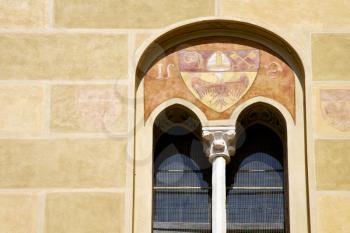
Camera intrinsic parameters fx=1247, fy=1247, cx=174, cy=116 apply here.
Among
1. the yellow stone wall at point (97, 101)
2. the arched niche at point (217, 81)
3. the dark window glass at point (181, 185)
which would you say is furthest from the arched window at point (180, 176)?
the yellow stone wall at point (97, 101)

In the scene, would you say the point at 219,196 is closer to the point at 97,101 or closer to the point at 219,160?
the point at 219,160

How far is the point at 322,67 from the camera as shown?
1103 centimetres

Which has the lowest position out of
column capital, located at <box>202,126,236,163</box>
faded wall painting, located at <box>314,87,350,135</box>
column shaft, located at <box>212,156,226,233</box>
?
column shaft, located at <box>212,156,226,233</box>

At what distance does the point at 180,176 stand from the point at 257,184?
68 centimetres

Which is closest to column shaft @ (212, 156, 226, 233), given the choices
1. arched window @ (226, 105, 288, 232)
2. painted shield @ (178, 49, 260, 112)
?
arched window @ (226, 105, 288, 232)

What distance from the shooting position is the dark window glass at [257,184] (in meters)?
10.8

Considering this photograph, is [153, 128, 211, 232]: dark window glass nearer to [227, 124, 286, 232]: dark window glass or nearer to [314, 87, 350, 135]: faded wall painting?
[227, 124, 286, 232]: dark window glass

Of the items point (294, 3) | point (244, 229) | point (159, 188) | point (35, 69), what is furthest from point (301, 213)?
point (35, 69)

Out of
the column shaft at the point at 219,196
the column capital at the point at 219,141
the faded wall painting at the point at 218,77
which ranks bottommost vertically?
the column shaft at the point at 219,196

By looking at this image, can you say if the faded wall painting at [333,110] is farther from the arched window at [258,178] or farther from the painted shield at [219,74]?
the painted shield at [219,74]

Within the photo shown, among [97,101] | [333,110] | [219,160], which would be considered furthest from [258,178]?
[97,101]

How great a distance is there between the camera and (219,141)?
426 inches

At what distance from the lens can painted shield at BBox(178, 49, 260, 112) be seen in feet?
36.2

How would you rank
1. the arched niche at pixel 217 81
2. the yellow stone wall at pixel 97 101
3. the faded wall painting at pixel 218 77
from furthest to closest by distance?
1. the faded wall painting at pixel 218 77
2. the arched niche at pixel 217 81
3. the yellow stone wall at pixel 97 101
